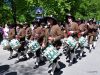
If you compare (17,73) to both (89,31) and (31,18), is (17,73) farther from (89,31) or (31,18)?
(31,18)

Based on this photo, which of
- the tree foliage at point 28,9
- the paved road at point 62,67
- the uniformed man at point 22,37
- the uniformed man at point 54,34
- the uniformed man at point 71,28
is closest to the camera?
the uniformed man at point 54,34

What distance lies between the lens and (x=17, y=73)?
13297 mm

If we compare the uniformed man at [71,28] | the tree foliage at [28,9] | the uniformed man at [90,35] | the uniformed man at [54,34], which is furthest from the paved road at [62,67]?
the tree foliage at [28,9]

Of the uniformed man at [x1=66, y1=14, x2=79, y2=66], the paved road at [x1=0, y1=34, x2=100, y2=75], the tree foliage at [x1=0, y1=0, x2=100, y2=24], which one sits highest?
the uniformed man at [x1=66, y1=14, x2=79, y2=66]

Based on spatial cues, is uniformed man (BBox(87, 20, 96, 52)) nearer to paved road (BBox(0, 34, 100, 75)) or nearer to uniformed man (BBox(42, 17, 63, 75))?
paved road (BBox(0, 34, 100, 75))

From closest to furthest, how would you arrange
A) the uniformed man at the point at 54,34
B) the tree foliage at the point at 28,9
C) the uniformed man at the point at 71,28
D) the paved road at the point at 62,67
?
the uniformed man at the point at 54,34
the paved road at the point at 62,67
the uniformed man at the point at 71,28
the tree foliage at the point at 28,9

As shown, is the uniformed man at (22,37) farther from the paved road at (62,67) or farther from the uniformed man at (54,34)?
the uniformed man at (54,34)

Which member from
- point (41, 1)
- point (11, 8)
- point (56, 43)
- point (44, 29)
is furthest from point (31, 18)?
point (56, 43)

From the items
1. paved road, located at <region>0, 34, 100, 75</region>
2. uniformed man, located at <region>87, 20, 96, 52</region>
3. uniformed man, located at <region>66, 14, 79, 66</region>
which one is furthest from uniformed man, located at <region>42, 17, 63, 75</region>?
uniformed man, located at <region>87, 20, 96, 52</region>

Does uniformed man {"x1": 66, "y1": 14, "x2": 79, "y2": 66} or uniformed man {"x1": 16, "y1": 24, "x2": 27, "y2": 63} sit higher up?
uniformed man {"x1": 66, "y1": 14, "x2": 79, "y2": 66}

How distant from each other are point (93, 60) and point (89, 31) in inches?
143

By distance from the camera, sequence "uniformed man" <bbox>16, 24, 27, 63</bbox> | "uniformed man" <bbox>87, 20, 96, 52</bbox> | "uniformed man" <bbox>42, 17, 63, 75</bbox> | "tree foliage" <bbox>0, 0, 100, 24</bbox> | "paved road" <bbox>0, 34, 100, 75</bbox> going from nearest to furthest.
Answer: "uniformed man" <bbox>42, 17, 63, 75</bbox> → "paved road" <bbox>0, 34, 100, 75</bbox> → "uniformed man" <bbox>16, 24, 27, 63</bbox> → "uniformed man" <bbox>87, 20, 96, 52</bbox> → "tree foliage" <bbox>0, 0, 100, 24</bbox>

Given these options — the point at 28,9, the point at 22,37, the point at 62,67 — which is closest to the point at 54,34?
the point at 62,67

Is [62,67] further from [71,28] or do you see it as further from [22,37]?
[22,37]
